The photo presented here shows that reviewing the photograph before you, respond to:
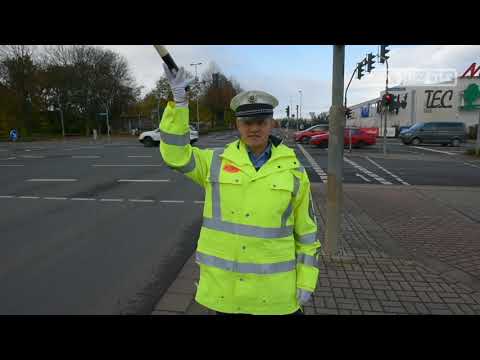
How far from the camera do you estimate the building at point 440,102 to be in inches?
1476

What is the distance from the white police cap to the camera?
1.69 meters

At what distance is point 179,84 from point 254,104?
398 millimetres

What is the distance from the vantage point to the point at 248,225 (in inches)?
63.4

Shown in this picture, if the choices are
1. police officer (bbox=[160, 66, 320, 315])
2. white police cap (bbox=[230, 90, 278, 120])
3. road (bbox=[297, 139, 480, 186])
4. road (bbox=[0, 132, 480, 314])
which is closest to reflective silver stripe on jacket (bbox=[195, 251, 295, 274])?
police officer (bbox=[160, 66, 320, 315])

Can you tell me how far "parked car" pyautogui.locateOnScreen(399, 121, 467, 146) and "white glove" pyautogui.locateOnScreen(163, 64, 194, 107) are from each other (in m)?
29.0

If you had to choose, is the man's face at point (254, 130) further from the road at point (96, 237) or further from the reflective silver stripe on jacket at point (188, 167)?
the road at point (96, 237)

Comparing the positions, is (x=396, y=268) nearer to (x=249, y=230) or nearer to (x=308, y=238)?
(x=308, y=238)

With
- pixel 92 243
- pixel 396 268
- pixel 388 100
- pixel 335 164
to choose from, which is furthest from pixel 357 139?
pixel 92 243

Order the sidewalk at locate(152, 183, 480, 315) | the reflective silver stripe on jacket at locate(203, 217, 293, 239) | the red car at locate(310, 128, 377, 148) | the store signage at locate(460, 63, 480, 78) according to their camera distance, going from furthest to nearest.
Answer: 1. the store signage at locate(460, 63, 480, 78)
2. the red car at locate(310, 128, 377, 148)
3. the sidewalk at locate(152, 183, 480, 315)
4. the reflective silver stripe on jacket at locate(203, 217, 293, 239)

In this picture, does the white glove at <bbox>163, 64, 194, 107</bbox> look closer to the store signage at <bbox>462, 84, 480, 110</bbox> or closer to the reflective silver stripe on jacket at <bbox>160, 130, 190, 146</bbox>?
the reflective silver stripe on jacket at <bbox>160, 130, 190, 146</bbox>
